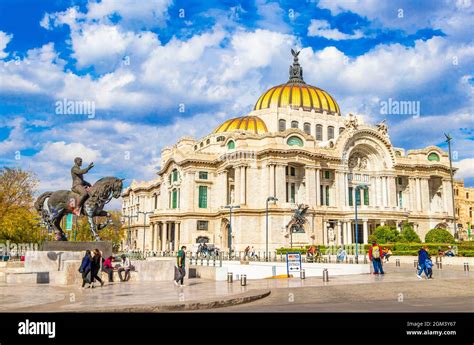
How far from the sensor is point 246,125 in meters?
76.1

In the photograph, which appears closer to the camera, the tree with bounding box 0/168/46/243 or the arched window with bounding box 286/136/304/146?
the tree with bounding box 0/168/46/243

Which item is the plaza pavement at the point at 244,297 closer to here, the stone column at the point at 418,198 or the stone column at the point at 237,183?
the stone column at the point at 237,183

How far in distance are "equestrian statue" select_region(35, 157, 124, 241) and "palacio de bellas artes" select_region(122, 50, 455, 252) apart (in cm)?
3267

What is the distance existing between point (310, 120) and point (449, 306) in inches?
2587

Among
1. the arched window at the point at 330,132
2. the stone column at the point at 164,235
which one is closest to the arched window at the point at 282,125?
the arched window at the point at 330,132

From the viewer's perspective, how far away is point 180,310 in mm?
14438

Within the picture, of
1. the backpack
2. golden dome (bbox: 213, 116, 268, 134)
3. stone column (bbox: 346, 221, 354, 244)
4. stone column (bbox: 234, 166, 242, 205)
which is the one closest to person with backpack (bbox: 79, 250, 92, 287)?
the backpack

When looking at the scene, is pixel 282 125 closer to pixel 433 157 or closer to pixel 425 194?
pixel 425 194

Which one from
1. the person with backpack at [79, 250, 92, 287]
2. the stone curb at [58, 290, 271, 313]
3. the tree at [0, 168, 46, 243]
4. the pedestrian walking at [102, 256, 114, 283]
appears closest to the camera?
the stone curb at [58, 290, 271, 313]

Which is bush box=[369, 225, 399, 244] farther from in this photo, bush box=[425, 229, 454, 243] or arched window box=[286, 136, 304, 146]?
arched window box=[286, 136, 304, 146]

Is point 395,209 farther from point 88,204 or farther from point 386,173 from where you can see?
point 88,204

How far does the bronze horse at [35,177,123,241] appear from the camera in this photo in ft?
87.8

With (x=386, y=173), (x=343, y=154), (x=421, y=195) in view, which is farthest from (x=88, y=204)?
(x=421, y=195)

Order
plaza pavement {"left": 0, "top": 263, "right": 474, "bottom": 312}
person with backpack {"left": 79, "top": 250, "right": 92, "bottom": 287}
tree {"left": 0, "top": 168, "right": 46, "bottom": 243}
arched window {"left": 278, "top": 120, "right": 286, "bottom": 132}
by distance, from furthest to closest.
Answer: arched window {"left": 278, "top": 120, "right": 286, "bottom": 132} < tree {"left": 0, "top": 168, "right": 46, "bottom": 243} < person with backpack {"left": 79, "top": 250, "right": 92, "bottom": 287} < plaza pavement {"left": 0, "top": 263, "right": 474, "bottom": 312}
